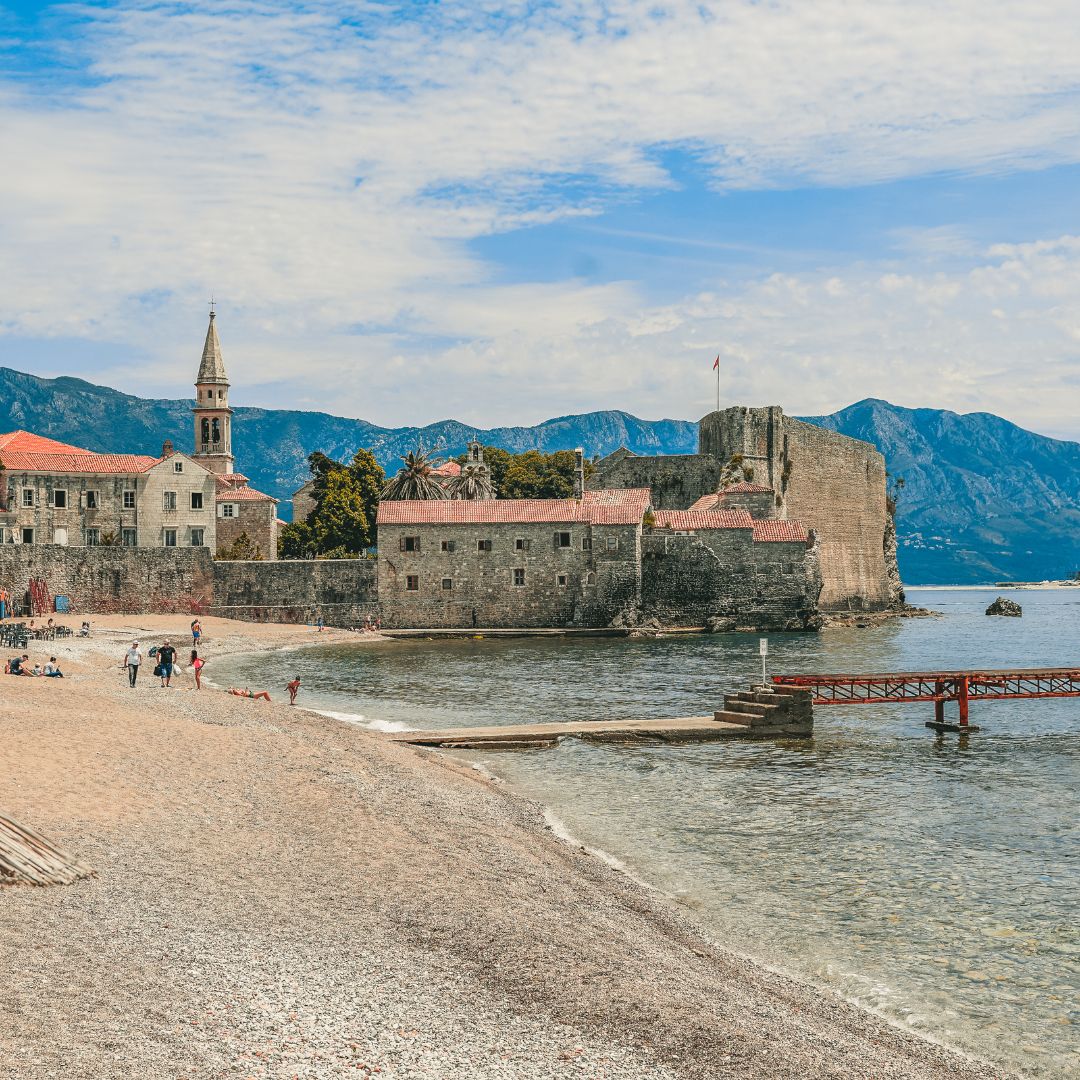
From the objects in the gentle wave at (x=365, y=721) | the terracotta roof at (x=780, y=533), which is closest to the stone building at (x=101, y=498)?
the terracotta roof at (x=780, y=533)

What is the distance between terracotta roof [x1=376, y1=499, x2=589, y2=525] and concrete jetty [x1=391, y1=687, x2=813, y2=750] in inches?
1470

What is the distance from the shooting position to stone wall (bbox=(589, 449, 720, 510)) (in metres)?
84.1

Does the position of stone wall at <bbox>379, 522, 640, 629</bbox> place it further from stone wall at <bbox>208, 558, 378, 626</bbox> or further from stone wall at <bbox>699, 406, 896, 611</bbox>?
stone wall at <bbox>699, 406, 896, 611</bbox>

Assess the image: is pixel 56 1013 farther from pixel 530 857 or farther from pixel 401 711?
pixel 401 711

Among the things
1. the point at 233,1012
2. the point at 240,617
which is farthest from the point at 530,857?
the point at 240,617

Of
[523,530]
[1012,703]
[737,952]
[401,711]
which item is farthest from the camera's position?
[523,530]

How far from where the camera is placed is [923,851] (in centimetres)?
1697

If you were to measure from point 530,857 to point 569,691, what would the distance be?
910 inches

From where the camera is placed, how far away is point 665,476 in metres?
85.5

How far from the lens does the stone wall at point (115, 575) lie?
209 feet

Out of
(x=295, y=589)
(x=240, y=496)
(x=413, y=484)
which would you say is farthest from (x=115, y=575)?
(x=413, y=484)

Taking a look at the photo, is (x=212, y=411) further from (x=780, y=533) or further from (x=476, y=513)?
(x=780, y=533)

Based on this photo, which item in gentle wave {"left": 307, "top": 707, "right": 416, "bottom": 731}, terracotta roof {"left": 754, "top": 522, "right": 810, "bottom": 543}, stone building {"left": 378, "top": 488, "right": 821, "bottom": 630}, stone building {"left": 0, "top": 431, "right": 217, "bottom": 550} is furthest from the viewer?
terracotta roof {"left": 754, "top": 522, "right": 810, "bottom": 543}

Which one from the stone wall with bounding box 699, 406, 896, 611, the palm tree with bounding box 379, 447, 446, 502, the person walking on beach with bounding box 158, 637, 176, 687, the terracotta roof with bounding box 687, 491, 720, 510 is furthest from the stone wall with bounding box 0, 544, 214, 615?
the stone wall with bounding box 699, 406, 896, 611
